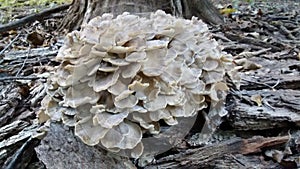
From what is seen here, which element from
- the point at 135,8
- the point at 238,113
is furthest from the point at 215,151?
the point at 135,8

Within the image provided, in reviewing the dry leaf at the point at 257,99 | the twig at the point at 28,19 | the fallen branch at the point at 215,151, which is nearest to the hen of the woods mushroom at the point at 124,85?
the fallen branch at the point at 215,151

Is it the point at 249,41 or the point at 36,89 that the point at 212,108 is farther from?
the point at 249,41

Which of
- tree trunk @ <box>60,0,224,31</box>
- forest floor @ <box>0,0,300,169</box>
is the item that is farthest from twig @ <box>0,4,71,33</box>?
tree trunk @ <box>60,0,224,31</box>

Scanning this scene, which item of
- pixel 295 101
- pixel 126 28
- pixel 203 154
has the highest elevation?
pixel 126 28

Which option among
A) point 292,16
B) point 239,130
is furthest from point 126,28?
point 292,16

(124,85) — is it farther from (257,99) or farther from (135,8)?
(135,8)

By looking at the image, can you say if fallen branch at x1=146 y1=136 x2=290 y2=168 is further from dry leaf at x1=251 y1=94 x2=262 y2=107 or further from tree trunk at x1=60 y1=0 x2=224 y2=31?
tree trunk at x1=60 y1=0 x2=224 y2=31
